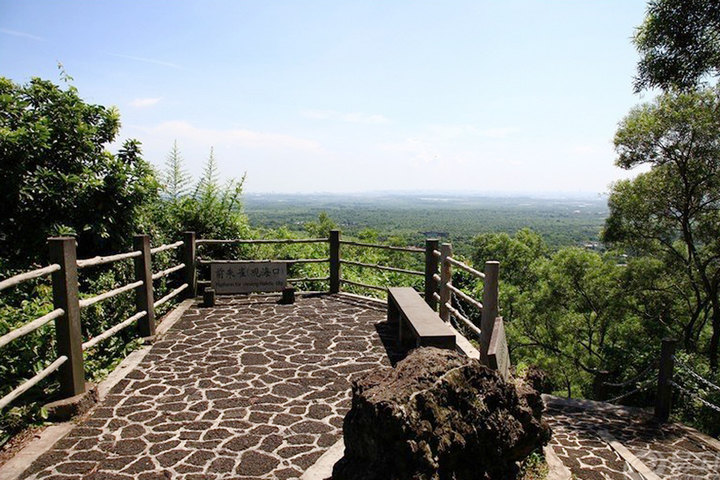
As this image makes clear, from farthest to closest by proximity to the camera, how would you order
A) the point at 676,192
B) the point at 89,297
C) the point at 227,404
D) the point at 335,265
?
the point at 676,192 < the point at 335,265 < the point at 89,297 < the point at 227,404

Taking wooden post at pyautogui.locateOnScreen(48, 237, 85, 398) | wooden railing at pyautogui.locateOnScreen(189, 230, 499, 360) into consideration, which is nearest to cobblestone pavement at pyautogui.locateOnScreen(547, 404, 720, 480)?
wooden railing at pyautogui.locateOnScreen(189, 230, 499, 360)

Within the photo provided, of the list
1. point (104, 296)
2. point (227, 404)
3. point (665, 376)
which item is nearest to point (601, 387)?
point (665, 376)

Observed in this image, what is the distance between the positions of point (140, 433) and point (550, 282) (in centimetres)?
1994

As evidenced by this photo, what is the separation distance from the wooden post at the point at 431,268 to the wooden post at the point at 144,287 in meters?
4.11

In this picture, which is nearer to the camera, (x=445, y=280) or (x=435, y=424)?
(x=435, y=424)

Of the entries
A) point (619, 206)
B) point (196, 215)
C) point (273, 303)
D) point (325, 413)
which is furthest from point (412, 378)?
point (619, 206)

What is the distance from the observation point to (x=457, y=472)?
8.21 ft

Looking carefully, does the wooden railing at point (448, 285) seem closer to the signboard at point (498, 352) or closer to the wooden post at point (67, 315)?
the signboard at point (498, 352)

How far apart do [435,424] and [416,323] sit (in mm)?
2774

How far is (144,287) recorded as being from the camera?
589 centimetres

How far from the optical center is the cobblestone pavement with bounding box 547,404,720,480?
16.2 ft

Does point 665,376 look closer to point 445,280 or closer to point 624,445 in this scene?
point 624,445

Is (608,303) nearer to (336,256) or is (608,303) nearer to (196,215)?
(336,256)

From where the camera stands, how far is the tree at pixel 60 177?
6391mm
